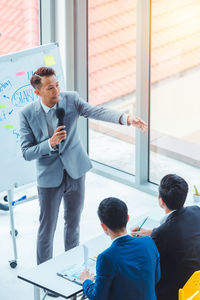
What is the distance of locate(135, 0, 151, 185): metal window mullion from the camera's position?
542 centimetres

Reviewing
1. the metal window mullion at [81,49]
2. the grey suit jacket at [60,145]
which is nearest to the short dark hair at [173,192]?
the grey suit jacket at [60,145]

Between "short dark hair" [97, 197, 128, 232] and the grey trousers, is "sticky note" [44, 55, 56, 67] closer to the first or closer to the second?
the grey trousers

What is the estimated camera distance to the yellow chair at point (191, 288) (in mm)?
2752

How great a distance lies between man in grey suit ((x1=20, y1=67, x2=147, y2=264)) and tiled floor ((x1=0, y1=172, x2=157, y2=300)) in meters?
0.39

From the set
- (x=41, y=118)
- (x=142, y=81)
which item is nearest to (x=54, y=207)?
(x=41, y=118)

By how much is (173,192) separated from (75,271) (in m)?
0.74

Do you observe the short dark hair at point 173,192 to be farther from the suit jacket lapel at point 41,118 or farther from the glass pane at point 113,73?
the glass pane at point 113,73

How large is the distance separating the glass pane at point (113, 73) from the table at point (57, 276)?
2.77 m

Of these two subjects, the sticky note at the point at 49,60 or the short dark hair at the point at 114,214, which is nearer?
the short dark hair at the point at 114,214

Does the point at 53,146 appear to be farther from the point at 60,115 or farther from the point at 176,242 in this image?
the point at 176,242

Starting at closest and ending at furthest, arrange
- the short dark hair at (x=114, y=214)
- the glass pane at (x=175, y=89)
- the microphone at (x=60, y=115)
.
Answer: the short dark hair at (x=114, y=214), the microphone at (x=60, y=115), the glass pane at (x=175, y=89)

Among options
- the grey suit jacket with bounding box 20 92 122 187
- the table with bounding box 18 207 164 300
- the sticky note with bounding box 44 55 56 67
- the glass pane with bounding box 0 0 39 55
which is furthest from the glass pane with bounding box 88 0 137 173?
the table with bounding box 18 207 164 300

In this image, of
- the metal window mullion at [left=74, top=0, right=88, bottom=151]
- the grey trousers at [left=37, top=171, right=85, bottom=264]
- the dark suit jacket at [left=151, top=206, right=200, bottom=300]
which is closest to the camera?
the dark suit jacket at [left=151, top=206, right=200, bottom=300]

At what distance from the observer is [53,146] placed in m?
3.89
